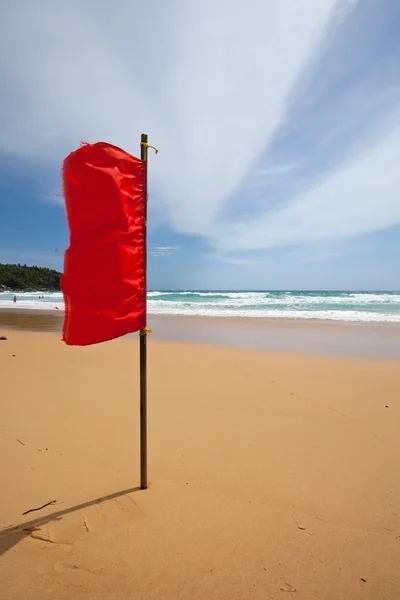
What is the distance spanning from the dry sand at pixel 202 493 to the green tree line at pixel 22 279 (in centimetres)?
5770

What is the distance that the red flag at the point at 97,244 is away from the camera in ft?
6.73

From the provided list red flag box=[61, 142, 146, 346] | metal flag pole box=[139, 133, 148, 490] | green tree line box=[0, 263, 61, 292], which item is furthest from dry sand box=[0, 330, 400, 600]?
green tree line box=[0, 263, 61, 292]

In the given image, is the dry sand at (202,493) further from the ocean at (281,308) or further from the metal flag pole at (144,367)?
the ocean at (281,308)

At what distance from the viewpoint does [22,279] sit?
60000 mm

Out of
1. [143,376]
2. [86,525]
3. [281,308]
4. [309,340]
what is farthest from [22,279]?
[86,525]

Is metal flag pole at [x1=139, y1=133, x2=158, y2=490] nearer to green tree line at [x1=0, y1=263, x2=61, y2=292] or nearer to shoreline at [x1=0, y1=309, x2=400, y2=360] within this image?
shoreline at [x1=0, y1=309, x2=400, y2=360]

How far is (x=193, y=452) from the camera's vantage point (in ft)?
10.3

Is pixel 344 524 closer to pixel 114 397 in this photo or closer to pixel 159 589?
pixel 159 589

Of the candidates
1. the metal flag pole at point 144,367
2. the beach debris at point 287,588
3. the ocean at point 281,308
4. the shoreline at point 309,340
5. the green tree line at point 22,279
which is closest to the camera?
the beach debris at point 287,588

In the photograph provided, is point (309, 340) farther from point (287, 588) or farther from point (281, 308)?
point (281, 308)

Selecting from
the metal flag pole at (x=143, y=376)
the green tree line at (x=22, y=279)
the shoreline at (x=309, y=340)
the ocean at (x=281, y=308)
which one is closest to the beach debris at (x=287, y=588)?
the metal flag pole at (x=143, y=376)

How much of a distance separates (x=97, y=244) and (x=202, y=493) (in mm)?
2170

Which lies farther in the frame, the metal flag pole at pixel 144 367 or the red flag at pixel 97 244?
the metal flag pole at pixel 144 367

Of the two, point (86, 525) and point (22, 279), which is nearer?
point (86, 525)
